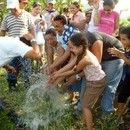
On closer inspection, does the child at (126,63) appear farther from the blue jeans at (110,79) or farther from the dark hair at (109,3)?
the dark hair at (109,3)

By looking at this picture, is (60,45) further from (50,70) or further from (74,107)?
(74,107)

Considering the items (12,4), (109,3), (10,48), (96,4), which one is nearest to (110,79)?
(109,3)

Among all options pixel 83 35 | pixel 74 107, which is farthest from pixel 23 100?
pixel 83 35

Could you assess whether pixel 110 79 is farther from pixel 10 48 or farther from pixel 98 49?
pixel 10 48

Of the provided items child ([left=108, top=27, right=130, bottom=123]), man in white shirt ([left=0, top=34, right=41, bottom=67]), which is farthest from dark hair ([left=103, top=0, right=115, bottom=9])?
man in white shirt ([left=0, top=34, right=41, bottom=67])

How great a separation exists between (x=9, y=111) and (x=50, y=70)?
0.97 meters

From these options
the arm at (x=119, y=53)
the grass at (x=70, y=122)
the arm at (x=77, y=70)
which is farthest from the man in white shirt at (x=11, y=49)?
the grass at (x=70, y=122)

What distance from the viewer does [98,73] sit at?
4.27 m

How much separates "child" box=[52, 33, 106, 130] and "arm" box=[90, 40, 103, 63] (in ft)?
0.32

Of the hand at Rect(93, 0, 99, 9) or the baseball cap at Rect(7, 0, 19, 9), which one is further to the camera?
the baseball cap at Rect(7, 0, 19, 9)

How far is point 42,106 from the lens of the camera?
5.20m

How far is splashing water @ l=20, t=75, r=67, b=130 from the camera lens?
4.98m

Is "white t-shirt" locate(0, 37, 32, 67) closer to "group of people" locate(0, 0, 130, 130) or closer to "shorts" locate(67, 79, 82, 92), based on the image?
"group of people" locate(0, 0, 130, 130)

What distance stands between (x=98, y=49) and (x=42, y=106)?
1485 millimetres
